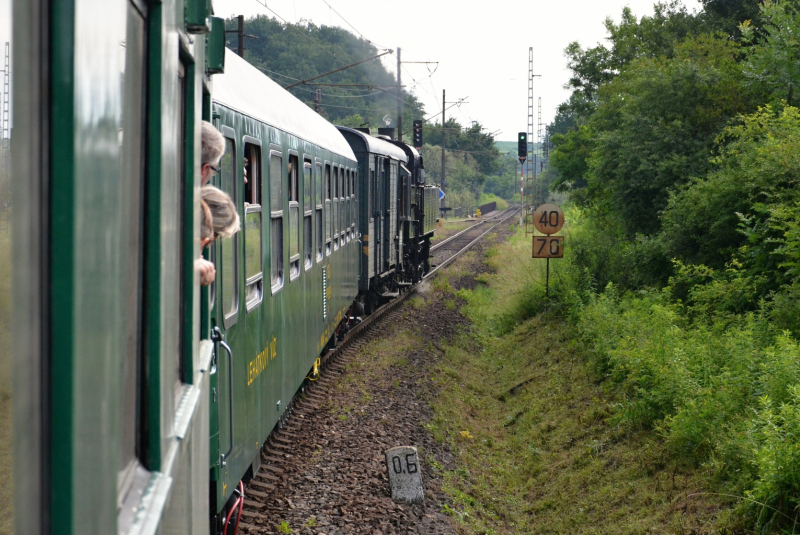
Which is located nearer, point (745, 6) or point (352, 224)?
point (352, 224)

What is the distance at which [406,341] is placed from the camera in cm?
1370

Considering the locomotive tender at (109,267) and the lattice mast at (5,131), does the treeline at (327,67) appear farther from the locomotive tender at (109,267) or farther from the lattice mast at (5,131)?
the lattice mast at (5,131)

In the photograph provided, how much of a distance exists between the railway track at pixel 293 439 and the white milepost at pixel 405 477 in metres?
0.86

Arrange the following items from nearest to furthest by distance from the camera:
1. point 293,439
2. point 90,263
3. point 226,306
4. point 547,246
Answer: point 90,263
point 226,306
point 293,439
point 547,246

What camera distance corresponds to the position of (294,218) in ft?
22.4

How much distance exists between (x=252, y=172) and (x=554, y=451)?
519 centimetres

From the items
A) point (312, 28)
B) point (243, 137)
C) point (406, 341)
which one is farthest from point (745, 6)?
point (312, 28)

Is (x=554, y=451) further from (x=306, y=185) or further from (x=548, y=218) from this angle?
(x=548, y=218)

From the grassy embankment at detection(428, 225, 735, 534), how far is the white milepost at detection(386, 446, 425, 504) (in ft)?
1.45

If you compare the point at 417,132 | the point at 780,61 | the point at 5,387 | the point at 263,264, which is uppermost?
the point at 417,132

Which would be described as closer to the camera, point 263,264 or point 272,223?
point 263,264

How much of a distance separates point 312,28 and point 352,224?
69485 millimetres

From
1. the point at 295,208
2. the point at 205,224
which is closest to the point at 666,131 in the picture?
the point at 295,208

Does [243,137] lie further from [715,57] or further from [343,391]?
[715,57]
